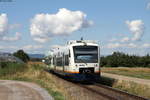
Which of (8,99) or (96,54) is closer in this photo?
(8,99)

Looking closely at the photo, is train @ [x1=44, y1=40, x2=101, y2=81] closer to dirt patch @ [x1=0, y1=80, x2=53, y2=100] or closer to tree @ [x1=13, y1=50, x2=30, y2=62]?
dirt patch @ [x1=0, y1=80, x2=53, y2=100]

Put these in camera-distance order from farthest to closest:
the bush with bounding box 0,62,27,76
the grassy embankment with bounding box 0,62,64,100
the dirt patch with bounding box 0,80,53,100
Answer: the bush with bounding box 0,62,27,76 → the grassy embankment with bounding box 0,62,64,100 → the dirt patch with bounding box 0,80,53,100

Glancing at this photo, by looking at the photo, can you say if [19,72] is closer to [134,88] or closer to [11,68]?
[11,68]

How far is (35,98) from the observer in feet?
51.2

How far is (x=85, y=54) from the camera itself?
28.0 m

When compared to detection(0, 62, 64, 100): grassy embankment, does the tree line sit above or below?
above

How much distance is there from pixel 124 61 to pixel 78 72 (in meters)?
76.7

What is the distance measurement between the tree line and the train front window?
73411 millimetres

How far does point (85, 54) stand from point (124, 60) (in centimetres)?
7636

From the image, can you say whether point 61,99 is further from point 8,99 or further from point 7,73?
point 7,73

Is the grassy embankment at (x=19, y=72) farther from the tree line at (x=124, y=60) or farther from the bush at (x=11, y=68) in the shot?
the tree line at (x=124, y=60)

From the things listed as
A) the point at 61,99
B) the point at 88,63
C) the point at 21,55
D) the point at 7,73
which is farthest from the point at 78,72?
the point at 21,55

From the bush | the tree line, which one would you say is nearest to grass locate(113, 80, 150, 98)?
the bush

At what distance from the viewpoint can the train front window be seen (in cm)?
2773
